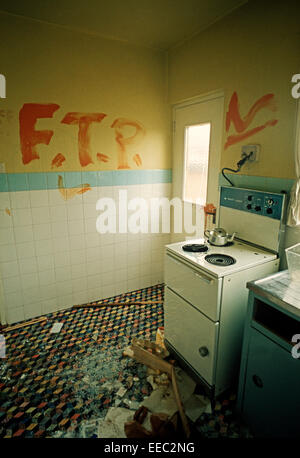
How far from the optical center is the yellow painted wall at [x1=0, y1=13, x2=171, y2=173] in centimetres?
234

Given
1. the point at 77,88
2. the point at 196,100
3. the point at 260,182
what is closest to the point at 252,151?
the point at 260,182

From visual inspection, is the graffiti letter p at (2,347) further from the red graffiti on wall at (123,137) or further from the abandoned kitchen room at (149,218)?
the red graffiti on wall at (123,137)

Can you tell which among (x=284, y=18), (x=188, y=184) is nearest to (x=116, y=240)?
(x=188, y=184)

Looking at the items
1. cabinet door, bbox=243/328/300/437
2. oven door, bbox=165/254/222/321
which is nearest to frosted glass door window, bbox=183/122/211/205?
oven door, bbox=165/254/222/321

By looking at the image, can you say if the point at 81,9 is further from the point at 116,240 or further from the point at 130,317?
the point at 130,317

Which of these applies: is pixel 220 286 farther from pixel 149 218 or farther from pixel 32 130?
pixel 32 130

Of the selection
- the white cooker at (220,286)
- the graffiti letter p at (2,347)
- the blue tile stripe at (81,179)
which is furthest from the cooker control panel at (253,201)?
the graffiti letter p at (2,347)

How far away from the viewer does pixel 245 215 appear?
7.25ft

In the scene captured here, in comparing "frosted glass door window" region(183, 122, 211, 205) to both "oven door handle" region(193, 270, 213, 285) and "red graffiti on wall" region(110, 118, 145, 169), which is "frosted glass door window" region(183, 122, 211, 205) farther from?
"oven door handle" region(193, 270, 213, 285)

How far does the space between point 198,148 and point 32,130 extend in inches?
64.3

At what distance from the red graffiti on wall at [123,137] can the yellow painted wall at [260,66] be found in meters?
0.79

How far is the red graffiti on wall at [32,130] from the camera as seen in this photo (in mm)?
2430

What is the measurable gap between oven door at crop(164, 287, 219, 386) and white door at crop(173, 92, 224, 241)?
1131 mm

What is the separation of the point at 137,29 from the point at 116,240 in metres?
2.08
